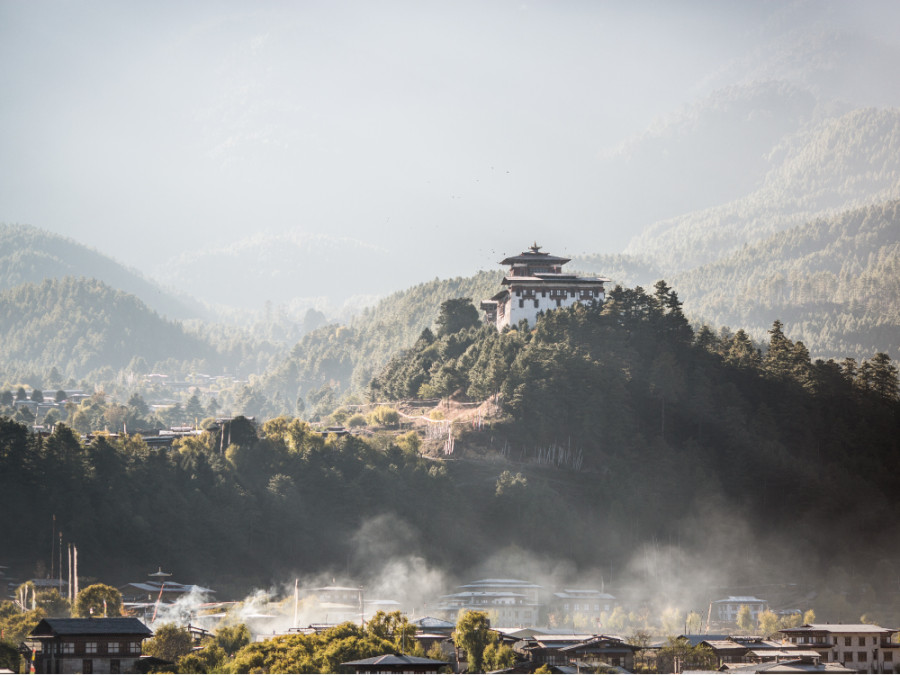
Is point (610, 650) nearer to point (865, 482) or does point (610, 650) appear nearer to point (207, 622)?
point (207, 622)

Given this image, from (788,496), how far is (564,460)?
18653 mm

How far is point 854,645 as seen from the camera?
86.1m

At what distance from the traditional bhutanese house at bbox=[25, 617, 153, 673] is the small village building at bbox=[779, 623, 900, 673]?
38741 mm

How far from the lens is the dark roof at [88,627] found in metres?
66.6

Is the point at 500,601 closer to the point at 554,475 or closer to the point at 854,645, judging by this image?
the point at 554,475

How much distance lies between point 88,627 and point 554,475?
194 ft

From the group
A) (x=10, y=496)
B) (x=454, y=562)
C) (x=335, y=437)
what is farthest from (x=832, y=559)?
(x=10, y=496)

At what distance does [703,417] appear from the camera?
417ft

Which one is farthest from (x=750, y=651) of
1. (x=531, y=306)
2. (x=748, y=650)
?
(x=531, y=306)

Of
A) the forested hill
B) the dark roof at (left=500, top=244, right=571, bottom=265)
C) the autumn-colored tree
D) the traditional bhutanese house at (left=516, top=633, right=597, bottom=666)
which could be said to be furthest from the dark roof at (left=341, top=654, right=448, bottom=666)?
the dark roof at (left=500, top=244, right=571, bottom=265)

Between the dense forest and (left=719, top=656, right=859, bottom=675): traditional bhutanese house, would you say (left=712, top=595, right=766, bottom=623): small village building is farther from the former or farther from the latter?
(left=719, top=656, right=859, bottom=675): traditional bhutanese house

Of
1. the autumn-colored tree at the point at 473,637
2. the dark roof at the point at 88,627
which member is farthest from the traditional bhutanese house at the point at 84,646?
the autumn-colored tree at the point at 473,637

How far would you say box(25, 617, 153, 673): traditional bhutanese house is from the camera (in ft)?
217

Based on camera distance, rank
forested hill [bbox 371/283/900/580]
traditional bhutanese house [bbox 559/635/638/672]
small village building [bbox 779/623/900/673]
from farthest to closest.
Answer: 1. forested hill [bbox 371/283/900/580]
2. small village building [bbox 779/623/900/673]
3. traditional bhutanese house [bbox 559/635/638/672]
